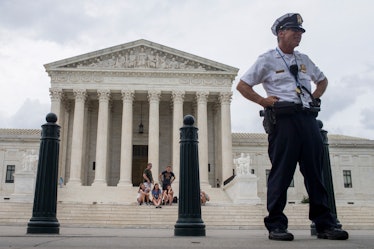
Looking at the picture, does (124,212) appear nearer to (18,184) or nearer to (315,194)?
(18,184)

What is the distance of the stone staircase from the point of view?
19109 mm

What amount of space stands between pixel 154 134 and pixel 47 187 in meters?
30.3

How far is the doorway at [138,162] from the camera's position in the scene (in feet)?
138

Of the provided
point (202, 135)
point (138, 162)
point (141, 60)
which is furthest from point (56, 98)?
point (202, 135)

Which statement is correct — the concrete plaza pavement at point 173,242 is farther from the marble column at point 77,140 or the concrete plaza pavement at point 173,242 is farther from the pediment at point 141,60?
the pediment at point 141,60

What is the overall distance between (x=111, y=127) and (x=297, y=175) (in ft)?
70.0

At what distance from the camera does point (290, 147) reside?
17.1 feet

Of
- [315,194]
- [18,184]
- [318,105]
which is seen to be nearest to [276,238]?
[315,194]

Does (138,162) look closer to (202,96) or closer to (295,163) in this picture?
(202,96)

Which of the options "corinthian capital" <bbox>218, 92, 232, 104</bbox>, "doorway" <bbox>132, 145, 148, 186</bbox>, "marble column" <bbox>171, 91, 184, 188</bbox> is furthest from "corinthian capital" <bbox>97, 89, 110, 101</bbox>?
"corinthian capital" <bbox>218, 92, 232, 104</bbox>

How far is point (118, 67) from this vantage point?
39062 mm

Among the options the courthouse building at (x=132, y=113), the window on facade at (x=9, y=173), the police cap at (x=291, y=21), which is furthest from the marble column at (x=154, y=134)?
the police cap at (x=291, y=21)

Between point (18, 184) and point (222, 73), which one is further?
point (222, 73)

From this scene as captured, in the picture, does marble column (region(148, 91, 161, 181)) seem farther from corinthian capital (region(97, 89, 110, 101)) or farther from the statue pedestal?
the statue pedestal
